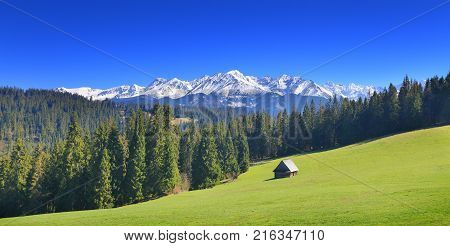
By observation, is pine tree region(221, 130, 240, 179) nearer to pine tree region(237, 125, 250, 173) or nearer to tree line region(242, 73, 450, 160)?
pine tree region(237, 125, 250, 173)

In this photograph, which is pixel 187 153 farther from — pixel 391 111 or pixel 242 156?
pixel 391 111

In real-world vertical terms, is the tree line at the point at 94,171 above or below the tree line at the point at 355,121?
below

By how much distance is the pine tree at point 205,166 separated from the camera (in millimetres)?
74500

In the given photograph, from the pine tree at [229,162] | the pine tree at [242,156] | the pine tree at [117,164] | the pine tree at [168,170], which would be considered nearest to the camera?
the pine tree at [117,164]

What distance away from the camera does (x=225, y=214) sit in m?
30.0

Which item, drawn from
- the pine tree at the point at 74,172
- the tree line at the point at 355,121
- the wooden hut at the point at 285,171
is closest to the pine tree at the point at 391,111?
the tree line at the point at 355,121

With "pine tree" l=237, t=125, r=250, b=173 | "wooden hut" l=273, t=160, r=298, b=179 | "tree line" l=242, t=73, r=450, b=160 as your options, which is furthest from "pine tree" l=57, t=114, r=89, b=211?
"tree line" l=242, t=73, r=450, b=160

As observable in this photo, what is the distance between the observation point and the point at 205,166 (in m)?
75.2

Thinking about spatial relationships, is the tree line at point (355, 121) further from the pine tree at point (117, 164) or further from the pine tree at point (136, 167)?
the pine tree at point (117, 164)

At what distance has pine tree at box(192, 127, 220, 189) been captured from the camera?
7450 cm

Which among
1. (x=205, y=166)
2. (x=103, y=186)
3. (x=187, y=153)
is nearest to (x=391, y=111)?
(x=187, y=153)
